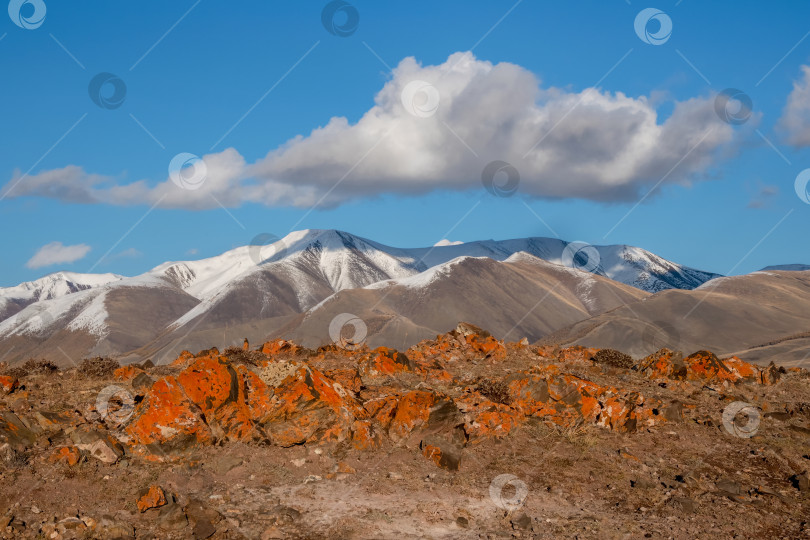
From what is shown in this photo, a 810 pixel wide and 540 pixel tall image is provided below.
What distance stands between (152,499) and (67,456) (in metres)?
2.32

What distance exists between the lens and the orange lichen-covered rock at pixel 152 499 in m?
11.3

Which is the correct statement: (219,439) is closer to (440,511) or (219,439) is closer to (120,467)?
(120,467)

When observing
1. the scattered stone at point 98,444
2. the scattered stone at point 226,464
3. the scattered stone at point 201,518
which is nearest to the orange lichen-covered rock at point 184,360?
the scattered stone at point 98,444

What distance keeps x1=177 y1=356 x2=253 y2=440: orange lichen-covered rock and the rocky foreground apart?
0.10ft

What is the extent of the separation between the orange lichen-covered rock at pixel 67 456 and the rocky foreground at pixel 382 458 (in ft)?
0.14

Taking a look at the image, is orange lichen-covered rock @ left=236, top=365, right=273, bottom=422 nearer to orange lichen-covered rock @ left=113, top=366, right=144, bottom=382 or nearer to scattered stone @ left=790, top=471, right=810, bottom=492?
orange lichen-covered rock @ left=113, top=366, right=144, bottom=382

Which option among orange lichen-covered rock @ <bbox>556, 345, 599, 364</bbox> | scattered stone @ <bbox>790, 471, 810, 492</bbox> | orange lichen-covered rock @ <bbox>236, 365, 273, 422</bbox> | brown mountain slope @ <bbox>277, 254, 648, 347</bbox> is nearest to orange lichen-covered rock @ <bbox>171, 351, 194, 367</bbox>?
orange lichen-covered rock @ <bbox>236, 365, 273, 422</bbox>

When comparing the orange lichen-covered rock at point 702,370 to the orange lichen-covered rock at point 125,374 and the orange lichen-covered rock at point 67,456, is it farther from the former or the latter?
the orange lichen-covered rock at point 67,456

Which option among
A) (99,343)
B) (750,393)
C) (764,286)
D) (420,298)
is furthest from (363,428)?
(99,343)

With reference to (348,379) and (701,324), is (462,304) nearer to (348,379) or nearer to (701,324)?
(701,324)

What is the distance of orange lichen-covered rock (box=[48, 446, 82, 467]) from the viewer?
12.3 m

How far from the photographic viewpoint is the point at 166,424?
13484 mm

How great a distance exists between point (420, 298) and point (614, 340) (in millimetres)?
71932

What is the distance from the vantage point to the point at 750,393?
67.4ft
